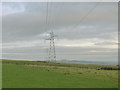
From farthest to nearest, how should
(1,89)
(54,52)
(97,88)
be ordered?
(54,52) < (97,88) < (1,89)

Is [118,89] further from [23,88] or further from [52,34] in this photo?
[52,34]

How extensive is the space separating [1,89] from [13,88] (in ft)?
5.17

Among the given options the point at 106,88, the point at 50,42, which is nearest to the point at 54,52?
the point at 50,42

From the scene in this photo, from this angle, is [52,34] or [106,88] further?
[52,34]

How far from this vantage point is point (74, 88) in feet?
76.0

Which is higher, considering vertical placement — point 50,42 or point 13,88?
point 50,42

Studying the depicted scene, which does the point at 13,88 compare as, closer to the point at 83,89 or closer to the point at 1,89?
the point at 1,89

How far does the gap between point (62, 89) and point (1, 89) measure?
8.36 meters

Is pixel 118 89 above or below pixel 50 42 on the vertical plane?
below

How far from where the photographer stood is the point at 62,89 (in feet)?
73.6

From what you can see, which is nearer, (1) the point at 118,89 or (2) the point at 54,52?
(1) the point at 118,89

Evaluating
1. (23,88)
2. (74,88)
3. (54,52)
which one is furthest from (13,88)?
(54,52)

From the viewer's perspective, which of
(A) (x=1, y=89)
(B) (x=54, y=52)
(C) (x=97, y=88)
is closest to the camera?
(A) (x=1, y=89)

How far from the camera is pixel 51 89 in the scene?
73.2 feet
